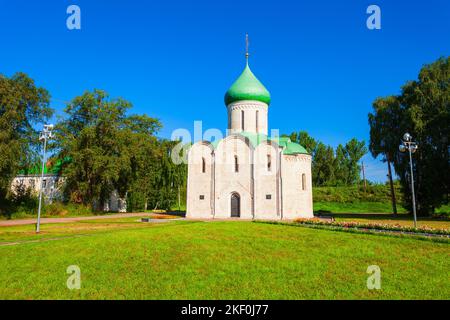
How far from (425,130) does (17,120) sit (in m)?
32.2

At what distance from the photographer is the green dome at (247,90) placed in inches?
1128

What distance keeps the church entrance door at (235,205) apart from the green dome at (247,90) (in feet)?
29.2

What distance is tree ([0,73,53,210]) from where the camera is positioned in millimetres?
23984

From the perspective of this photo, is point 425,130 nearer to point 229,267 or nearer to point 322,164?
point 229,267

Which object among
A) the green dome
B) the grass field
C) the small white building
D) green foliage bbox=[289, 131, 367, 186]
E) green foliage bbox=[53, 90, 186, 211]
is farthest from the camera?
green foliage bbox=[289, 131, 367, 186]

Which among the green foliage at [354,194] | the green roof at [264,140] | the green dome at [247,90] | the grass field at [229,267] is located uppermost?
the green dome at [247,90]

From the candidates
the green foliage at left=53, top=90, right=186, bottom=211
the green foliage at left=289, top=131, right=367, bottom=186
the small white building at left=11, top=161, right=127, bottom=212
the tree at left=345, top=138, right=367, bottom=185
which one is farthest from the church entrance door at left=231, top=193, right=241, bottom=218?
the tree at left=345, top=138, right=367, bottom=185

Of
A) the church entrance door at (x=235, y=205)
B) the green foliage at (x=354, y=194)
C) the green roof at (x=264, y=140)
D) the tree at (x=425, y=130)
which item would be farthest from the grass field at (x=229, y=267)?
the green foliage at (x=354, y=194)

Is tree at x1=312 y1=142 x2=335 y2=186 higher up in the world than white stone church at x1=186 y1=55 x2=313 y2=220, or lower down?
higher up

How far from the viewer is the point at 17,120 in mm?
25406

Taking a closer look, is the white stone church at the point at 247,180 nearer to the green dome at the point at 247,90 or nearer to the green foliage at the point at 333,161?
the green dome at the point at 247,90

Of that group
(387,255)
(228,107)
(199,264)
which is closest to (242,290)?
(199,264)

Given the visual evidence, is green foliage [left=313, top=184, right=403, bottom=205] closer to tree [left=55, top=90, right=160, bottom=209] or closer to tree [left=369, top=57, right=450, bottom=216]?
tree [left=369, top=57, right=450, bottom=216]
